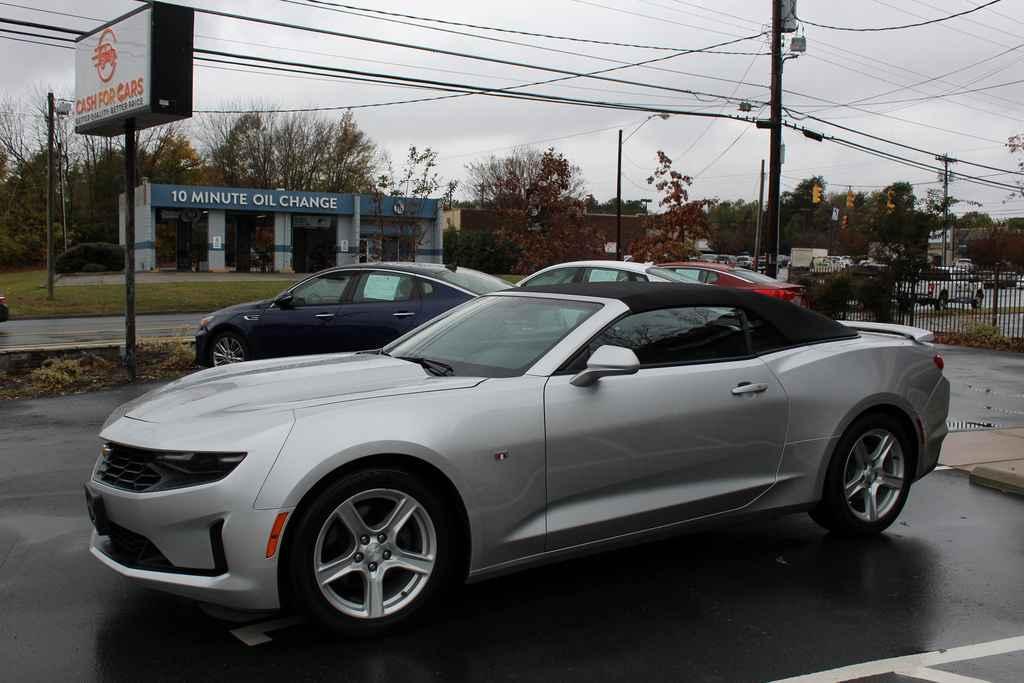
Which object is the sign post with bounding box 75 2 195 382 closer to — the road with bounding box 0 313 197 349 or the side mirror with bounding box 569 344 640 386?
the road with bounding box 0 313 197 349

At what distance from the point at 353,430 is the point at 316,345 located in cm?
753

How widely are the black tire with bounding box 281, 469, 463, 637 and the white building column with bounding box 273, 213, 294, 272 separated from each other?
4938cm

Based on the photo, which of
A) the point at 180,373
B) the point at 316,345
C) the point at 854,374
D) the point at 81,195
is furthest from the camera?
the point at 81,195

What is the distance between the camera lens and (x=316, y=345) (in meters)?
11.2

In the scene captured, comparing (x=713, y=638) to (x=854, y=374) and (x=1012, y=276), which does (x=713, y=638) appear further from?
(x=1012, y=276)

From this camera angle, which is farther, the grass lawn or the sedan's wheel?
the grass lawn

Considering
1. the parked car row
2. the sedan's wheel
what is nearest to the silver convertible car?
the parked car row

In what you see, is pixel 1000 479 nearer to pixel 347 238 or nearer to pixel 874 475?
pixel 874 475

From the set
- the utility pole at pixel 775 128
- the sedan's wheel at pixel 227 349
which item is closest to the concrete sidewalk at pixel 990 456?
the sedan's wheel at pixel 227 349

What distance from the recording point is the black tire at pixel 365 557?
3.77 m

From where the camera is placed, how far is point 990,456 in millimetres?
7867

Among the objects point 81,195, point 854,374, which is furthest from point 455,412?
point 81,195

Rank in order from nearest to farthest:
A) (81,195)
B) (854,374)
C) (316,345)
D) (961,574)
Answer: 1. (961,574)
2. (854,374)
3. (316,345)
4. (81,195)

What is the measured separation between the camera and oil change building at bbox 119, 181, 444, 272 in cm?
4941
